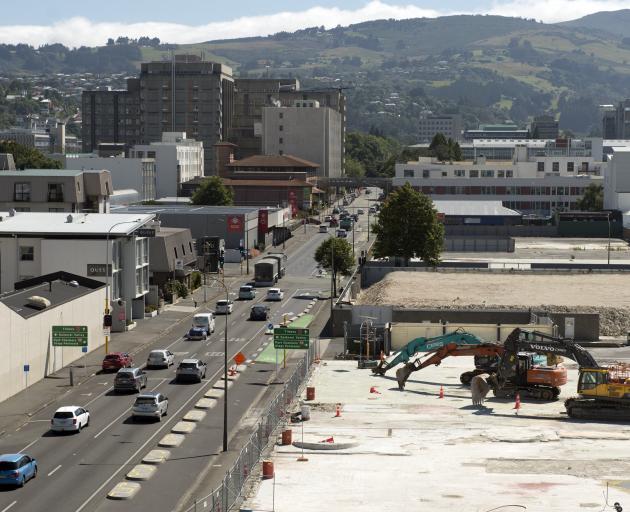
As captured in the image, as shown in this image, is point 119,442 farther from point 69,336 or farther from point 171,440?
point 69,336

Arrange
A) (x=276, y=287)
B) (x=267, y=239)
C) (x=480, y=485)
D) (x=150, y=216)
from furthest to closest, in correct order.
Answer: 1. (x=267, y=239)
2. (x=276, y=287)
3. (x=150, y=216)
4. (x=480, y=485)

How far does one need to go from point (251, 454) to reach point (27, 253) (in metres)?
48.2

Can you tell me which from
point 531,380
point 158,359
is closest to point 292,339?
point 158,359

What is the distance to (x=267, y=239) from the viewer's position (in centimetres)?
17275

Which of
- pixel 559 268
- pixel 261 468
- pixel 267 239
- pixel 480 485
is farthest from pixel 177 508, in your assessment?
pixel 267 239

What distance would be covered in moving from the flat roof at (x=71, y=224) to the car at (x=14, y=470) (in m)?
46.0

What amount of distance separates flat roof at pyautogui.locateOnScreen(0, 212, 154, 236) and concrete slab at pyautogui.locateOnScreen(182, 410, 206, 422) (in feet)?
108

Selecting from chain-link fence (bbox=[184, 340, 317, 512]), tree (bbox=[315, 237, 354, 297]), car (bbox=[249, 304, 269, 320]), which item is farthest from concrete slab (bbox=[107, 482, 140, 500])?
tree (bbox=[315, 237, 354, 297])

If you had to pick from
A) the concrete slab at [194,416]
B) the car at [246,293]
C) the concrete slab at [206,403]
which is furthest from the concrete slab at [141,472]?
the car at [246,293]

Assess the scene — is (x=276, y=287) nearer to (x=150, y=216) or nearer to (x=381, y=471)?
(x=150, y=216)

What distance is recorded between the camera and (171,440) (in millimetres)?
59438

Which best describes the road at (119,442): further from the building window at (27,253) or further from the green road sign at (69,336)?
the building window at (27,253)

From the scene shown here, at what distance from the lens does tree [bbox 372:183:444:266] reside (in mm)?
Result: 136000

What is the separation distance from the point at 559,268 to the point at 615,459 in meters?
80.5
